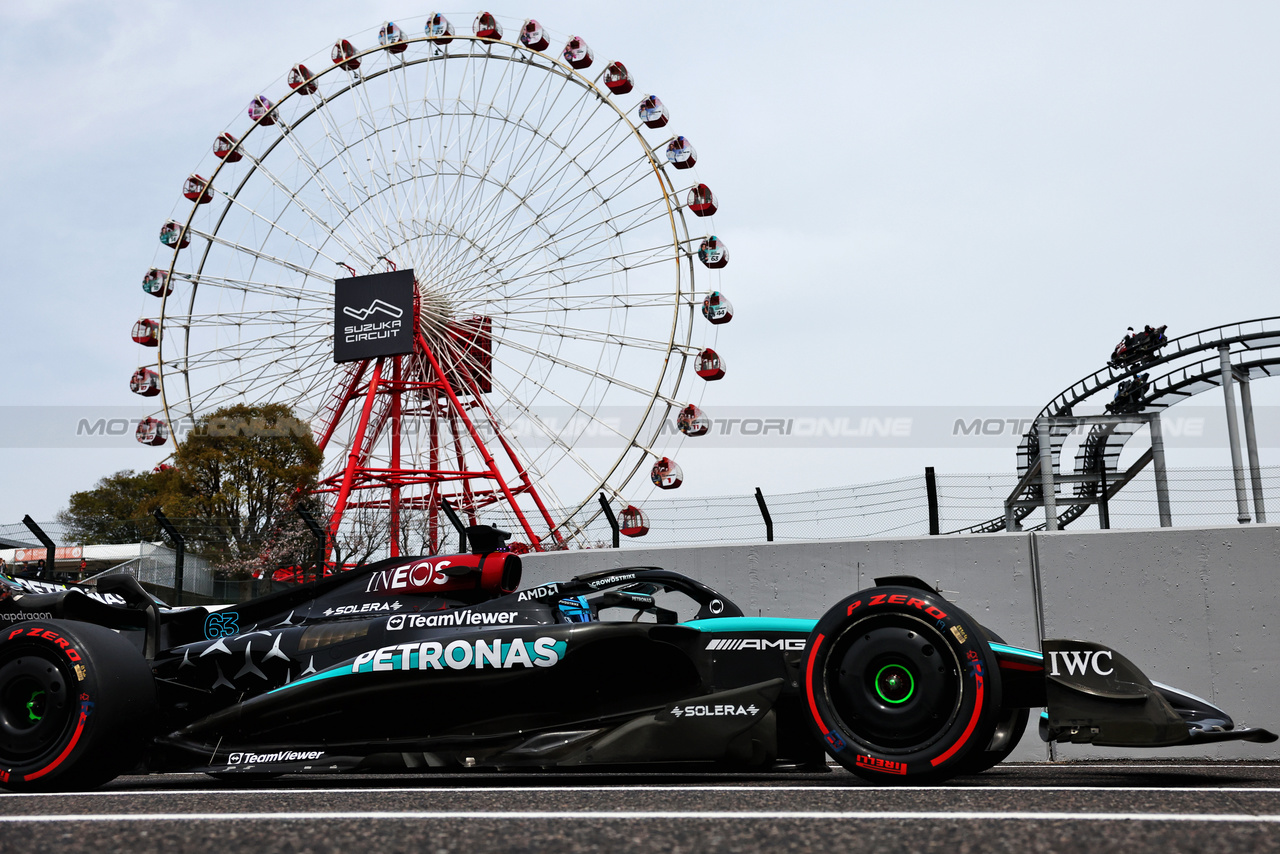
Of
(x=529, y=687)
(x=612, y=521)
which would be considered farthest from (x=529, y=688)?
(x=612, y=521)

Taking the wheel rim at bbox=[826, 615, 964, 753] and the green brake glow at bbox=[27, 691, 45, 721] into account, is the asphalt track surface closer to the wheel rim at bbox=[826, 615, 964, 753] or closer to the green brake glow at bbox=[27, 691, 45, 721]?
the wheel rim at bbox=[826, 615, 964, 753]

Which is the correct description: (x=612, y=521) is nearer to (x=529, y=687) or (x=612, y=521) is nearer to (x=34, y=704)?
(x=529, y=687)

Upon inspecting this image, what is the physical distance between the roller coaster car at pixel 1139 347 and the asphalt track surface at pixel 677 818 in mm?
→ 22120

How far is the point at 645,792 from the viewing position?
359 centimetres

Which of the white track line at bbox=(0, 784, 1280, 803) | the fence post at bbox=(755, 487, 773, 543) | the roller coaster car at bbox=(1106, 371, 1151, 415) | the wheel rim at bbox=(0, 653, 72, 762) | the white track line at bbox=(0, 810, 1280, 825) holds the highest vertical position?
the roller coaster car at bbox=(1106, 371, 1151, 415)

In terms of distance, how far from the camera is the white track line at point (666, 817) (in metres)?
2.56

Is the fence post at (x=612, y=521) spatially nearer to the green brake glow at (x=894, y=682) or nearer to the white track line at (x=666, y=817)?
the green brake glow at (x=894, y=682)

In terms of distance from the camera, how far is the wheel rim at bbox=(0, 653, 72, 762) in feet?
14.4

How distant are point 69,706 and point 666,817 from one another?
2.96m

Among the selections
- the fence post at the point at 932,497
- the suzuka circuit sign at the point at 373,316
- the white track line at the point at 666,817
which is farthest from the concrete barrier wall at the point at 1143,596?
the suzuka circuit sign at the point at 373,316

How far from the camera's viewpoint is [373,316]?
22.9 metres

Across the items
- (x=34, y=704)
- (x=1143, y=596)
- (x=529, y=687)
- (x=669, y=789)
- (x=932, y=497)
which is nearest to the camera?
(x=669, y=789)

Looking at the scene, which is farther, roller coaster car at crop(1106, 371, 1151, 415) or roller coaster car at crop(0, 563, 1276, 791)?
roller coaster car at crop(1106, 371, 1151, 415)

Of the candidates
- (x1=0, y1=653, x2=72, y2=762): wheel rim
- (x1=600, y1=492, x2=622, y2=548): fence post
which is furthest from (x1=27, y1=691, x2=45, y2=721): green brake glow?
(x1=600, y1=492, x2=622, y2=548): fence post
